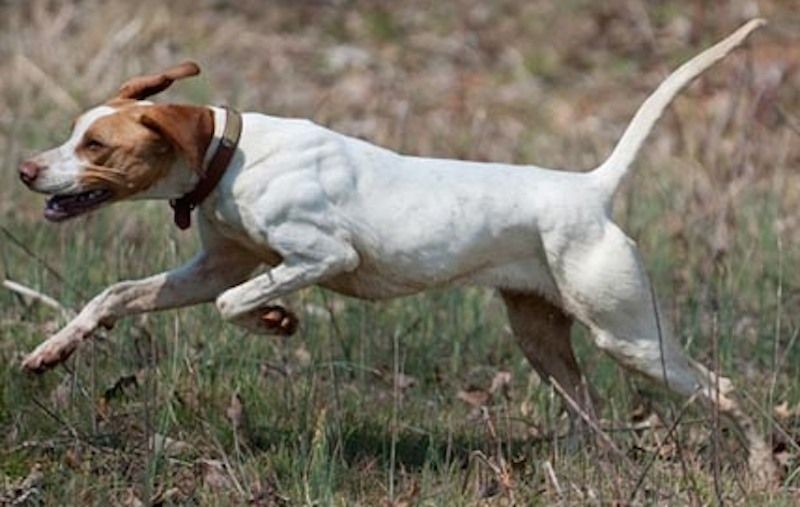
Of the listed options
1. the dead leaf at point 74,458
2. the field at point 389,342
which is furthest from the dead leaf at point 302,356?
the dead leaf at point 74,458

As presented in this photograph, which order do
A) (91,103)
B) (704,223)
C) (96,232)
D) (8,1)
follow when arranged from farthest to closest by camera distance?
(8,1), (91,103), (704,223), (96,232)

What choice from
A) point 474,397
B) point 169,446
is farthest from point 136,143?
point 474,397

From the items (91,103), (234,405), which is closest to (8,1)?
(91,103)

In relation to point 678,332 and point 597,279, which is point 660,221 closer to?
point 678,332

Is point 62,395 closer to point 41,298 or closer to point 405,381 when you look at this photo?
point 41,298

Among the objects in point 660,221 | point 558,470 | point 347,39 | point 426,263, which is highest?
point 426,263

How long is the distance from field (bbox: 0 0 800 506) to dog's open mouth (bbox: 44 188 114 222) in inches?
23.4

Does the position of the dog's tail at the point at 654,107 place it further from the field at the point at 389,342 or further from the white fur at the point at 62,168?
the white fur at the point at 62,168

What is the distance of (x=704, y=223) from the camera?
934 centimetres

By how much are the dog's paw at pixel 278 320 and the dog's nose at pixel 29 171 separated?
847 millimetres

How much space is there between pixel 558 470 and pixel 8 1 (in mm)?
10073

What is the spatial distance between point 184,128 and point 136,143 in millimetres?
170

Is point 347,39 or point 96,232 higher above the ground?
point 96,232

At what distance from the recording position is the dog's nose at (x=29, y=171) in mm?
5590
